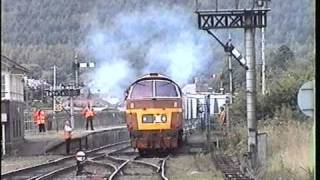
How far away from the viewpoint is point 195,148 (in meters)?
27.7

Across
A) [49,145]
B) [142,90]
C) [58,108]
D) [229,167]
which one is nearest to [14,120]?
[49,145]

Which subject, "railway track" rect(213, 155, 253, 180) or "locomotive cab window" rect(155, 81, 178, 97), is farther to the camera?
"locomotive cab window" rect(155, 81, 178, 97)

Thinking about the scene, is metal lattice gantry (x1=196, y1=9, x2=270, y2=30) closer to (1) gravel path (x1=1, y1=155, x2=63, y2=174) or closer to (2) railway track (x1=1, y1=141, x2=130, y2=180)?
(2) railway track (x1=1, y1=141, x2=130, y2=180)

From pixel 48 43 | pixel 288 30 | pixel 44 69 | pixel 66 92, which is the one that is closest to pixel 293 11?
pixel 288 30

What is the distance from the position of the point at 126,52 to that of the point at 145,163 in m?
62.9

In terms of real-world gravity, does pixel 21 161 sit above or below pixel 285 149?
below

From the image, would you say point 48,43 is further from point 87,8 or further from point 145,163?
point 145,163

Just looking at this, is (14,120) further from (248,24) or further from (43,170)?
(248,24)

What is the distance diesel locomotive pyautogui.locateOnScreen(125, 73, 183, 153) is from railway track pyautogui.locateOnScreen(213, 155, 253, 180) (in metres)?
2.29

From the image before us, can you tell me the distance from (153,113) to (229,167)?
5990 millimetres

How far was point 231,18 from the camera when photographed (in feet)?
66.1

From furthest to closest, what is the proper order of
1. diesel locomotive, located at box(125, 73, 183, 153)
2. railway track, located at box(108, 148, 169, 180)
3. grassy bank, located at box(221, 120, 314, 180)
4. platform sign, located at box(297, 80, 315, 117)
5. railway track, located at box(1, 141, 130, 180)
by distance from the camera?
diesel locomotive, located at box(125, 73, 183, 153), railway track, located at box(1, 141, 130, 180), railway track, located at box(108, 148, 169, 180), grassy bank, located at box(221, 120, 314, 180), platform sign, located at box(297, 80, 315, 117)

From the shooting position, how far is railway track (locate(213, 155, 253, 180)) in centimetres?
1496

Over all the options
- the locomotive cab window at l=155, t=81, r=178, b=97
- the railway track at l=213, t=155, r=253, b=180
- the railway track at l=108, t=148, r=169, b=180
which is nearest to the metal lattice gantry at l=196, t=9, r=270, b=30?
the locomotive cab window at l=155, t=81, r=178, b=97
